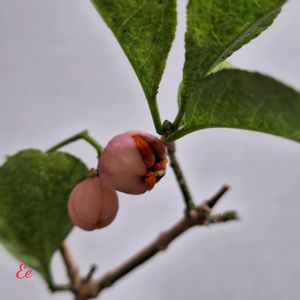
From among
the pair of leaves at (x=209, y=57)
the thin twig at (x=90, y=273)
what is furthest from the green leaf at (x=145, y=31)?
the thin twig at (x=90, y=273)

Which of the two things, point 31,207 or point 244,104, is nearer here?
point 244,104

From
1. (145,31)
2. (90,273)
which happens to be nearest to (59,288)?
(90,273)

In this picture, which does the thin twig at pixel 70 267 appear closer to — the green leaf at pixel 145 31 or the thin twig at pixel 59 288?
the thin twig at pixel 59 288

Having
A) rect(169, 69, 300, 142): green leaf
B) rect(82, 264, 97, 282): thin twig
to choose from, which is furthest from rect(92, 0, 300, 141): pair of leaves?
rect(82, 264, 97, 282): thin twig

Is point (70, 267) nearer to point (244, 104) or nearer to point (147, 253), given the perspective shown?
point (147, 253)

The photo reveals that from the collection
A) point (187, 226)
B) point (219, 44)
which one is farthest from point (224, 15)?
point (187, 226)

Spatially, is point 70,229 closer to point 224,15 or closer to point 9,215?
point 9,215
